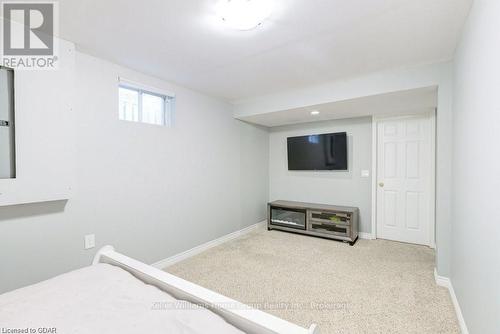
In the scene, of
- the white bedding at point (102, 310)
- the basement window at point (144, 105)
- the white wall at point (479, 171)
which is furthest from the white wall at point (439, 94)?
the white bedding at point (102, 310)

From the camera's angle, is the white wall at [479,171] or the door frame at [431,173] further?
the door frame at [431,173]

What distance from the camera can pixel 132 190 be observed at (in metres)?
2.60

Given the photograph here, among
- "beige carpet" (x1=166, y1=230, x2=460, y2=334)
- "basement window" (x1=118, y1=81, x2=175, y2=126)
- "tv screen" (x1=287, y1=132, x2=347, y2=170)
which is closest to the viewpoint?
"beige carpet" (x1=166, y1=230, x2=460, y2=334)

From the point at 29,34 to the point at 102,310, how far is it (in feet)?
6.92

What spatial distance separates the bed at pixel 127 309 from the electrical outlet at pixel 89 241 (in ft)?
3.55

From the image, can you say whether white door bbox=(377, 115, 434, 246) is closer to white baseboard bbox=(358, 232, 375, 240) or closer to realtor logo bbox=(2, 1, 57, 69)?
white baseboard bbox=(358, 232, 375, 240)

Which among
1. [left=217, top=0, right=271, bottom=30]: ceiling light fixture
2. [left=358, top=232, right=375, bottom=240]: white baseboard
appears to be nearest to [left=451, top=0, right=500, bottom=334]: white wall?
[left=217, top=0, right=271, bottom=30]: ceiling light fixture

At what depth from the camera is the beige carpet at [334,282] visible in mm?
1900

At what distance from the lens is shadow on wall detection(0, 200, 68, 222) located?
179 cm

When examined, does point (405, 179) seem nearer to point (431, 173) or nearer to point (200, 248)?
point (431, 173)

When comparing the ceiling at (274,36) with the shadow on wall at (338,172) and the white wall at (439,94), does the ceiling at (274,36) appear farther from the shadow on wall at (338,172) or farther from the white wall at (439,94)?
the shadow on wall at (338,172)

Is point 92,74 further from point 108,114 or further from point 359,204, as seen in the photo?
point 359,204

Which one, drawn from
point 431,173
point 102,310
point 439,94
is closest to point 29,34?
point 102,310

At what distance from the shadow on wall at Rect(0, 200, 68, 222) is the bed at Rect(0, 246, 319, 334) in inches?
37.7
